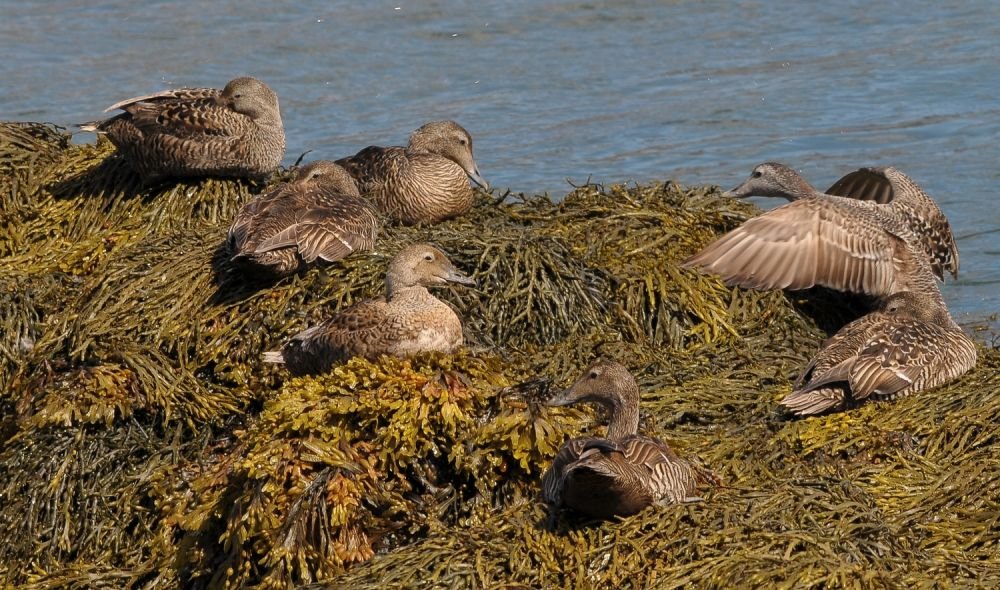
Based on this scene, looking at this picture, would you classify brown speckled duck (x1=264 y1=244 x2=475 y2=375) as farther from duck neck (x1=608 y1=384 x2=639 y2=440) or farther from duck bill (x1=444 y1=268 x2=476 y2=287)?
duck neck (x1=608 y1=384 x2=639 y2=440)

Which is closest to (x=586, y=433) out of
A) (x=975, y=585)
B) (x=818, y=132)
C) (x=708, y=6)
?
(x=975, y=585)

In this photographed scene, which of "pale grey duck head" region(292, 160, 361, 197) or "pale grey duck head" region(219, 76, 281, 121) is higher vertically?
"pale grey duck head" region(219, 76, 281, 121)

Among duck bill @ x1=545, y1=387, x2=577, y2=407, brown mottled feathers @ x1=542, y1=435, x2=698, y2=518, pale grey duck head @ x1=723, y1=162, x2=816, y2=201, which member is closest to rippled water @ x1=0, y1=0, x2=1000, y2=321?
pale grey duck head @ x1=723, y1=162, x2=816, y2=201

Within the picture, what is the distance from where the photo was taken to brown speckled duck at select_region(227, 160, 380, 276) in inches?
262

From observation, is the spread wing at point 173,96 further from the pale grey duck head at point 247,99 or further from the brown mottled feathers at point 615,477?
the brown mottled feathers at point 615,477

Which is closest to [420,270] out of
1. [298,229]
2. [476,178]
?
[298,229]

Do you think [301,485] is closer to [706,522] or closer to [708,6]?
[706,522]

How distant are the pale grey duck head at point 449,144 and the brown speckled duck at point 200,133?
2.80 ft

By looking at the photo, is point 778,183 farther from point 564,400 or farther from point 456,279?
point 564,400

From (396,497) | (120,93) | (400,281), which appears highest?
(400,281)

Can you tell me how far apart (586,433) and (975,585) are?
153 cm

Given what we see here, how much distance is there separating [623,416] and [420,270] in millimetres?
1186

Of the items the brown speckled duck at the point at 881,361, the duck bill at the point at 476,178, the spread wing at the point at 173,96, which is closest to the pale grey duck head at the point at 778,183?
the brown speckled duck at the point at 881,361

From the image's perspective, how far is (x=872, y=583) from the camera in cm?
467
